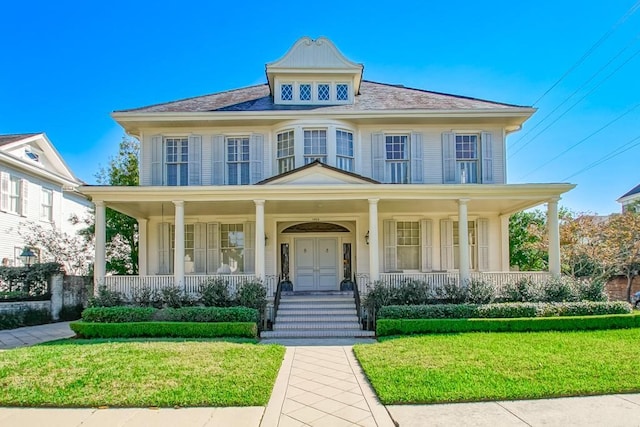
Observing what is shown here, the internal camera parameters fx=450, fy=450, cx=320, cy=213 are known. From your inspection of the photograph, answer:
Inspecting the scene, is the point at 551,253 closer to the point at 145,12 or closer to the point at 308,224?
the point at 308,224

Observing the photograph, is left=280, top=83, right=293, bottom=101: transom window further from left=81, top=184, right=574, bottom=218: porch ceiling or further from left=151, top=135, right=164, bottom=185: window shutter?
left=151, top=135, right=164, bottom=185: window shutter

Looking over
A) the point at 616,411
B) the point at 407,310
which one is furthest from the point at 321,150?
the point at 616,411

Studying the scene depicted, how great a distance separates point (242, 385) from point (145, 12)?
10.5 m

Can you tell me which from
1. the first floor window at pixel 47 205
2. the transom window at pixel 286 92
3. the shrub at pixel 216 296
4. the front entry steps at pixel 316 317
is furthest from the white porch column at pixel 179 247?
the first floor window at pixel 47 205

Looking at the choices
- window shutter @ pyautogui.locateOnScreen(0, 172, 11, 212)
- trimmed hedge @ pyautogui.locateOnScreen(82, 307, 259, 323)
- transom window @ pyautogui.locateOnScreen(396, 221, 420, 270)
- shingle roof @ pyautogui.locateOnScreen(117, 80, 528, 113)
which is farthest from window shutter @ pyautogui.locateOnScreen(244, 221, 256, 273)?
window shutter @ pyautogui.locateOnScreen(0, 172, 11, 212)

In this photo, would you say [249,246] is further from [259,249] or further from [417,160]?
[417,160]

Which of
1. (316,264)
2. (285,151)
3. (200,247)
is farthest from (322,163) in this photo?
(200,247)

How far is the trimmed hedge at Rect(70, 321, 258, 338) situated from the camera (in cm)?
1094

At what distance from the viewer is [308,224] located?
16344 mm

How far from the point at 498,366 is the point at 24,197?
20.7 m

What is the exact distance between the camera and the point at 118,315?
11734 mm

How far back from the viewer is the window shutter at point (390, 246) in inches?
615

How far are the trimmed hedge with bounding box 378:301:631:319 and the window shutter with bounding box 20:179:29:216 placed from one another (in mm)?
17049

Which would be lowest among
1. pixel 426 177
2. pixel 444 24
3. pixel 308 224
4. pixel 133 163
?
pixel 308 224
